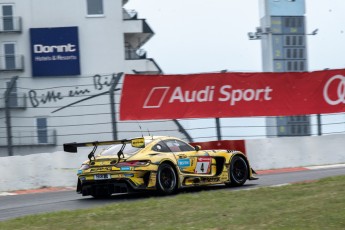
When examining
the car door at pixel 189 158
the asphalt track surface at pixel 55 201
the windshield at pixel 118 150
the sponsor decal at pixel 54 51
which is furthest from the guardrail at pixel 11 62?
the windshield at pixel 118 150

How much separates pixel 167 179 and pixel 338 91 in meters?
9.12

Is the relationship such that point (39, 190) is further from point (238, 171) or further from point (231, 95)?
point (231, 95)

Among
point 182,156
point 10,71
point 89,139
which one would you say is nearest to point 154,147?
point 182,156

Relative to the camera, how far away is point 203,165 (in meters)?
12.5

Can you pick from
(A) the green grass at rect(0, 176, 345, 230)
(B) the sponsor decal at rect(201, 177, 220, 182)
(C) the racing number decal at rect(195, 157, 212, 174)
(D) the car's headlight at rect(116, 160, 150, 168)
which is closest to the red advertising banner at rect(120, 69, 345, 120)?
(C) the racing number decal at rect(195, 157, 212, 174)

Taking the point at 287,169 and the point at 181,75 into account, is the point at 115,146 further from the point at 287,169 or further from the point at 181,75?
the point at 287,169

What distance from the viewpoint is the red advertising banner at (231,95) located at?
17422 mm

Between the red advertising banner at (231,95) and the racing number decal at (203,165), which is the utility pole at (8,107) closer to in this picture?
the red advertising banner at (231,95)

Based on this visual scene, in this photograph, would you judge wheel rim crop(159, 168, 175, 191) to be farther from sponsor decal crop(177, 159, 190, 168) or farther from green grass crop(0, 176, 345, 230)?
green grass crop(0, 176, 345, 230)

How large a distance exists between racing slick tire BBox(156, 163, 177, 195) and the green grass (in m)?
1.57

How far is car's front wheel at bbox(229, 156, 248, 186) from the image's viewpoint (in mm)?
12922

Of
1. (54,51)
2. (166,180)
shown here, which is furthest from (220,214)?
(54,51)

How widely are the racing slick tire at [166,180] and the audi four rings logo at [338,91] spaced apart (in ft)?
28.2

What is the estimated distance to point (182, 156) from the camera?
12.2m
